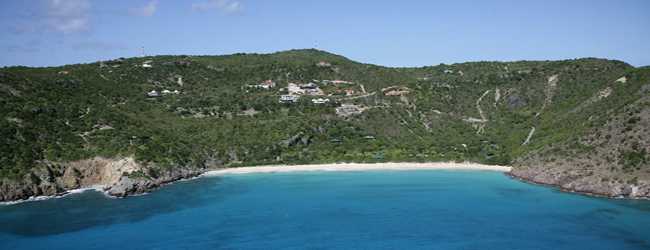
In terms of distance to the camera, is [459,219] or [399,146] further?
[399,146]

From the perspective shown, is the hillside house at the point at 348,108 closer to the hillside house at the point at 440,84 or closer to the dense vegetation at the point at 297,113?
the dense vegetation at the point at 297,113

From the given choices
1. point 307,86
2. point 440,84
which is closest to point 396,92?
point 440,84

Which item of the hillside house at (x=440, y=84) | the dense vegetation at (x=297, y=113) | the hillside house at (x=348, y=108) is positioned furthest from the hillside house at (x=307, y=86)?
the hillside house at (x=440, y=84)

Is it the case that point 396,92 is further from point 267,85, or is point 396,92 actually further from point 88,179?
point 88,179

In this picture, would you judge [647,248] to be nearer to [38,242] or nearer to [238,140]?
[38,242]

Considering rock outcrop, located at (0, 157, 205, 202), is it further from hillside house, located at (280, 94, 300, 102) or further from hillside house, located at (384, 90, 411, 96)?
hillside house, located at (384, 90, 411, 96)

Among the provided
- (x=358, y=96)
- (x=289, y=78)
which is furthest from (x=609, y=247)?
(x=289, y=78)

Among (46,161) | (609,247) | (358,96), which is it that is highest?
(358,96)
